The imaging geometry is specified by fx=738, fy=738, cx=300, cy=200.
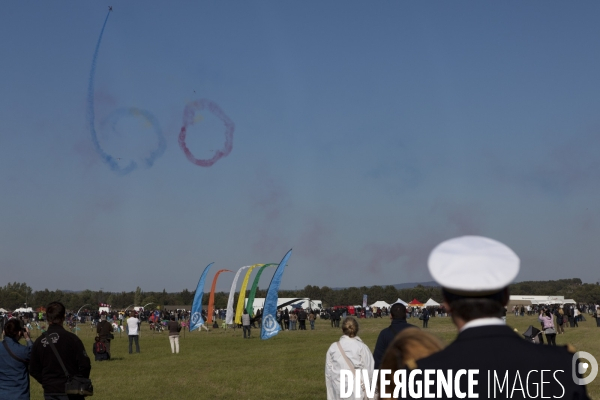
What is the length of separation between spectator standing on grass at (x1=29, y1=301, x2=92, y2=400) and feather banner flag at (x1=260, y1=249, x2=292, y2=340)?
2858 cm

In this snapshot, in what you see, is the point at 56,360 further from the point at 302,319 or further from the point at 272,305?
the point at 302,319

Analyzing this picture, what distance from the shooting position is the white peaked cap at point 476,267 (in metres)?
2.29

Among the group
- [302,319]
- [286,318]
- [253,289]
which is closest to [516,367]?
[253,289]

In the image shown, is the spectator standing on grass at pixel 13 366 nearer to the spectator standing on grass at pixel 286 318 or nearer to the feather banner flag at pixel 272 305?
the feather banner flag at pixel 272 305

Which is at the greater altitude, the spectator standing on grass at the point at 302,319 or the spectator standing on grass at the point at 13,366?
the spectator standing on grass at the point at 13,366

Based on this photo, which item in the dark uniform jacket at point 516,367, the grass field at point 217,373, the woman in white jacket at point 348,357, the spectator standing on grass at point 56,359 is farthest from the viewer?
the grass field at point 217,373

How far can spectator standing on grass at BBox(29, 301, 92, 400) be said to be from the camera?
802cm

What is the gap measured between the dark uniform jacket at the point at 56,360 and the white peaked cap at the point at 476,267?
6.45m

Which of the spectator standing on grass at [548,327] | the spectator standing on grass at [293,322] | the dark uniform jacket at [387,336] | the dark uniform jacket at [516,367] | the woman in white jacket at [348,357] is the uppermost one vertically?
the dark uniform jacket at [516,367]

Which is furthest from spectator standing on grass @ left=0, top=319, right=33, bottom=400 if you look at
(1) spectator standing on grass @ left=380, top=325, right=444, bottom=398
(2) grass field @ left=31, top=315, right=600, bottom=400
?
Result: (2) grass field @ left=31, top=315, right=600, bottom=400

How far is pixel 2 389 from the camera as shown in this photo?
8258 mm

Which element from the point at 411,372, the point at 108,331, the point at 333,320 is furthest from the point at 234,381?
the point at 333,320

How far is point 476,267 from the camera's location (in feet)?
7.55

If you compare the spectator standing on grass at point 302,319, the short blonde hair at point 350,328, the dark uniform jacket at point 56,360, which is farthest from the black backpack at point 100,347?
the spectator standing on grass at point 302,319
